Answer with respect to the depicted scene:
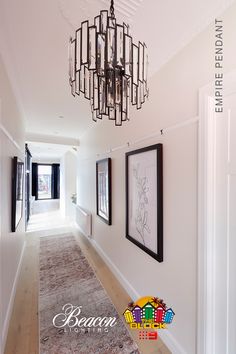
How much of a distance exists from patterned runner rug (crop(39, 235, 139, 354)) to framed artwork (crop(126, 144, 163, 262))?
2.67 feet

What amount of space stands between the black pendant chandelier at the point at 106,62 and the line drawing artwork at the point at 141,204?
0.94 metres

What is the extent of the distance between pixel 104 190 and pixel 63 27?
225 cm

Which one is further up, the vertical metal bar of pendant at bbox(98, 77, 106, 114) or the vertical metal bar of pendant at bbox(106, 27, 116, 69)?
the vertical metal bar of pendant at bbox(106, 27, 116, 69)

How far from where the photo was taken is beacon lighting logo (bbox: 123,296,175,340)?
162 cm

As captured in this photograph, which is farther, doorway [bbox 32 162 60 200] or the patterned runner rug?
doorway [bbox 32 162 60 200]

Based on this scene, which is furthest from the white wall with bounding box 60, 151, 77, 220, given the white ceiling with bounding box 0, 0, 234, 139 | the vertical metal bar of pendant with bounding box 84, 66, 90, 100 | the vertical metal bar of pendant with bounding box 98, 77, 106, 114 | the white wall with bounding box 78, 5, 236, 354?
the vertical metal bar of pendant with bounding box 98, 77, 106, 114

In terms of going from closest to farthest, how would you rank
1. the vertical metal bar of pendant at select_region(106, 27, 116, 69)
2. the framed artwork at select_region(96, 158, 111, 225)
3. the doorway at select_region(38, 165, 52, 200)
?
the vertical metal bar of pendant at select_region(106, 27, 116, 69)
the framed artwork at select_region(96, 158, 111, 225)
the doorway at select_region(38, 165, 52, 200)

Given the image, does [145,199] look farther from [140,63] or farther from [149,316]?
[140,63]

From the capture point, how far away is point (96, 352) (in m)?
1.54

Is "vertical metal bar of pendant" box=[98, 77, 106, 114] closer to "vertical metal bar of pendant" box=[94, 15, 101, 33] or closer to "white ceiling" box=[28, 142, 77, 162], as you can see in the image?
"vertical metal bar of pendant" box=[94, 15, 101, 33]

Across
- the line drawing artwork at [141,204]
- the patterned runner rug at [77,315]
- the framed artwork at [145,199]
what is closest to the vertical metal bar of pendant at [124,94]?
the framed artwork at [145,199]

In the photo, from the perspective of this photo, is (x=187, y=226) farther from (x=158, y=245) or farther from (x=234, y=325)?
(x=234, y=325)

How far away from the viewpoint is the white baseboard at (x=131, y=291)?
149cm

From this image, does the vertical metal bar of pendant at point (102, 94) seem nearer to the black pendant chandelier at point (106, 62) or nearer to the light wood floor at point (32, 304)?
the black pendant chandelier at point (106, 62)
